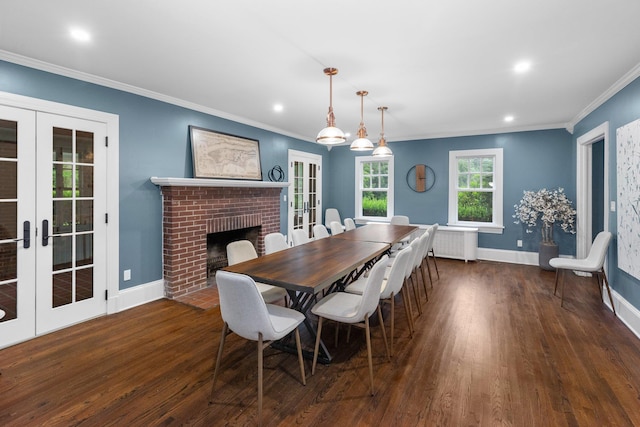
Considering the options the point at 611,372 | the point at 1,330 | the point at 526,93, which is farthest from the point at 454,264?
the point at 1,330

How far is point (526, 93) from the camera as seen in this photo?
149 inches

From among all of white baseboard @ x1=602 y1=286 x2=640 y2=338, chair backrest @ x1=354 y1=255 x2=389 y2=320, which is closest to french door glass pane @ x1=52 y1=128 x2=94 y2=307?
chair backrest @ x1=354 y1=255 x2=389 y2=320

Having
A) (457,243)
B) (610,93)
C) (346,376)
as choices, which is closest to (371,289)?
(346,376)

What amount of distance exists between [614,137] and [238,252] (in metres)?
4.24

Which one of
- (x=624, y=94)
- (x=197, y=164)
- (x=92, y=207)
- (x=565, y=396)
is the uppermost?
(x=624, y=94)

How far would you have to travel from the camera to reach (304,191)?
22.0 ft

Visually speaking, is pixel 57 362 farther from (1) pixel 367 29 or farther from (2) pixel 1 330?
(1) pixel 367 29

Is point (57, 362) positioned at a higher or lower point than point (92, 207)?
lower

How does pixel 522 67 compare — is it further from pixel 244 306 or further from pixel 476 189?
pixel 476 189

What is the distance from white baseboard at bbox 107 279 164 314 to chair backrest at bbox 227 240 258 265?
1506 mm

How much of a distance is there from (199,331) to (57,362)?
3.41 ft

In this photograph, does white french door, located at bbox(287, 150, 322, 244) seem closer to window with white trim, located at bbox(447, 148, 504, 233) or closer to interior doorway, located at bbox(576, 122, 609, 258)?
window with white trim, located at bbox(447, 148, 504, 233)

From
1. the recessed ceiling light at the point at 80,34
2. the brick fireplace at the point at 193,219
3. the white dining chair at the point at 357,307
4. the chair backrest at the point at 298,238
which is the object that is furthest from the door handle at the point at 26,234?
the white dining chair at the point at 357,307

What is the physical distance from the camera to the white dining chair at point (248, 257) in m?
2.81
